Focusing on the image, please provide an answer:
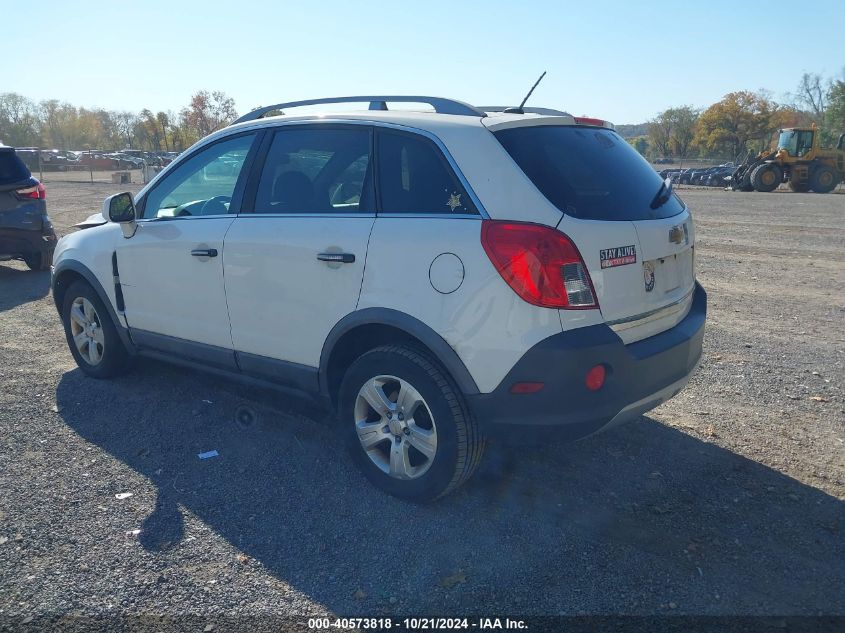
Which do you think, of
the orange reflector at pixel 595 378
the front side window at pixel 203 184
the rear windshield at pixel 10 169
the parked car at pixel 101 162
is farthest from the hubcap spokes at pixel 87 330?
the parked car at pixel 101 162

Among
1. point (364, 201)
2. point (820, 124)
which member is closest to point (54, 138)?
point (820, 124)

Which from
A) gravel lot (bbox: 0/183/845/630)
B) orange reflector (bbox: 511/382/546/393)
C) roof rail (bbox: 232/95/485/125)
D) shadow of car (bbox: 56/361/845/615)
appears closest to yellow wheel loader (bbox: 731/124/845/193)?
gravel lot (bbox: 0/183/845/630)

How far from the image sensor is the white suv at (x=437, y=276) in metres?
3.09

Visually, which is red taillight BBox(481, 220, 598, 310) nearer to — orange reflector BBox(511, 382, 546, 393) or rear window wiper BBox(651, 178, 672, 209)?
orange reflector BBox(511, 382, 546, 393)

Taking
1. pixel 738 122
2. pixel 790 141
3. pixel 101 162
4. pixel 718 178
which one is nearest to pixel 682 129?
pixel 738 122

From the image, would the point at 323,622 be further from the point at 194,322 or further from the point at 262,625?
the point at 194,322

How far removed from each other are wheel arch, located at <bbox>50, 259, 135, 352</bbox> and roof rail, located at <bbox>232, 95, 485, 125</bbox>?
5.61 ft

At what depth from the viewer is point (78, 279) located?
5.48 m

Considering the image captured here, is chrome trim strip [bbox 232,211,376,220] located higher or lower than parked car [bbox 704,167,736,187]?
higher

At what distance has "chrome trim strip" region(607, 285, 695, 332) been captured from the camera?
3.23 m

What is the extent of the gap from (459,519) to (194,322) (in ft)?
7.14

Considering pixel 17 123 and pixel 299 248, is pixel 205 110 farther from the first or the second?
pixel 299 248

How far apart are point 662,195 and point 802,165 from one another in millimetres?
33166

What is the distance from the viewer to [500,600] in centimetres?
285
